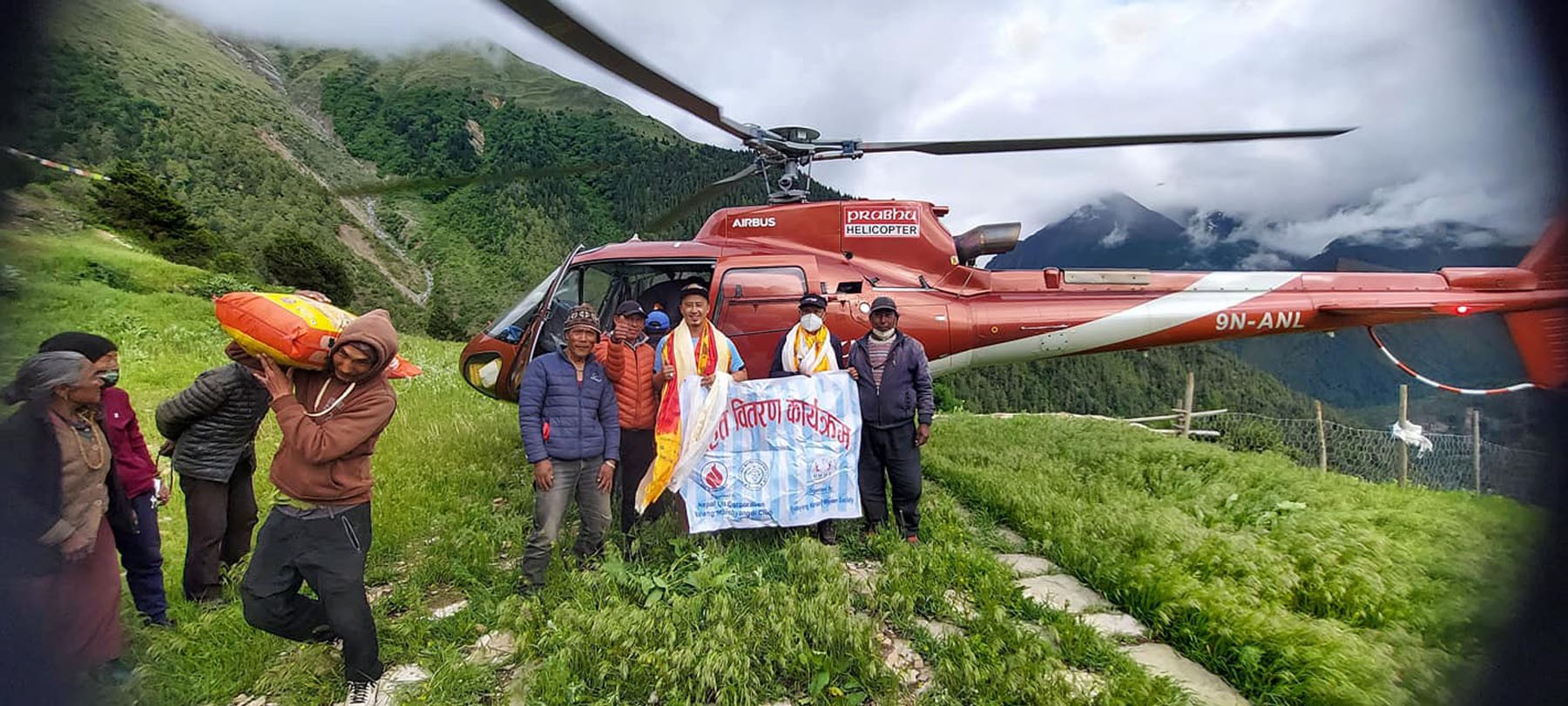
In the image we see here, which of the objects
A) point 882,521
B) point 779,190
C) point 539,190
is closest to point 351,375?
point 882,521

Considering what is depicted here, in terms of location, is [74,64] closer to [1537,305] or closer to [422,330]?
[1537,305]

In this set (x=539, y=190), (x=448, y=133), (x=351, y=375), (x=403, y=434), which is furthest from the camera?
(x=448, y=133)

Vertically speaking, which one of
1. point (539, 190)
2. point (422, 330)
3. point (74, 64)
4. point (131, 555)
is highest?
point (539, 190)

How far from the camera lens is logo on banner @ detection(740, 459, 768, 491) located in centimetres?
428

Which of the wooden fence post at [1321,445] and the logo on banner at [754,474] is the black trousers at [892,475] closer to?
the logo on banner at [754,474]

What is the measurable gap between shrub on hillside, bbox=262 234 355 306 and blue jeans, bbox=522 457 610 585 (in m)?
39.8

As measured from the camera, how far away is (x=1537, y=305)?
39.4 inches

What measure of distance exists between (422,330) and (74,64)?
4345 cm

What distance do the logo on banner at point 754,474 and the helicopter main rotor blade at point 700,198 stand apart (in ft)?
9.91

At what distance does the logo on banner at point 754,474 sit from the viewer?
428cm

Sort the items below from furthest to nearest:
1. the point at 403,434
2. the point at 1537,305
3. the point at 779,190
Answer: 1. the point at 403,434
2. the point at 779,190
3. the point at 1537,305

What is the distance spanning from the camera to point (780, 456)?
171 inches

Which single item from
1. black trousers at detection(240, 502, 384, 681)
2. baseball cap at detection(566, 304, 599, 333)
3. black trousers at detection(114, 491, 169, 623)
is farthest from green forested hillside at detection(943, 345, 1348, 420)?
black trousers at detection(114, 491, 169, 623)

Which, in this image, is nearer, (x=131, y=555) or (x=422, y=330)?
(x=131, y=555)
